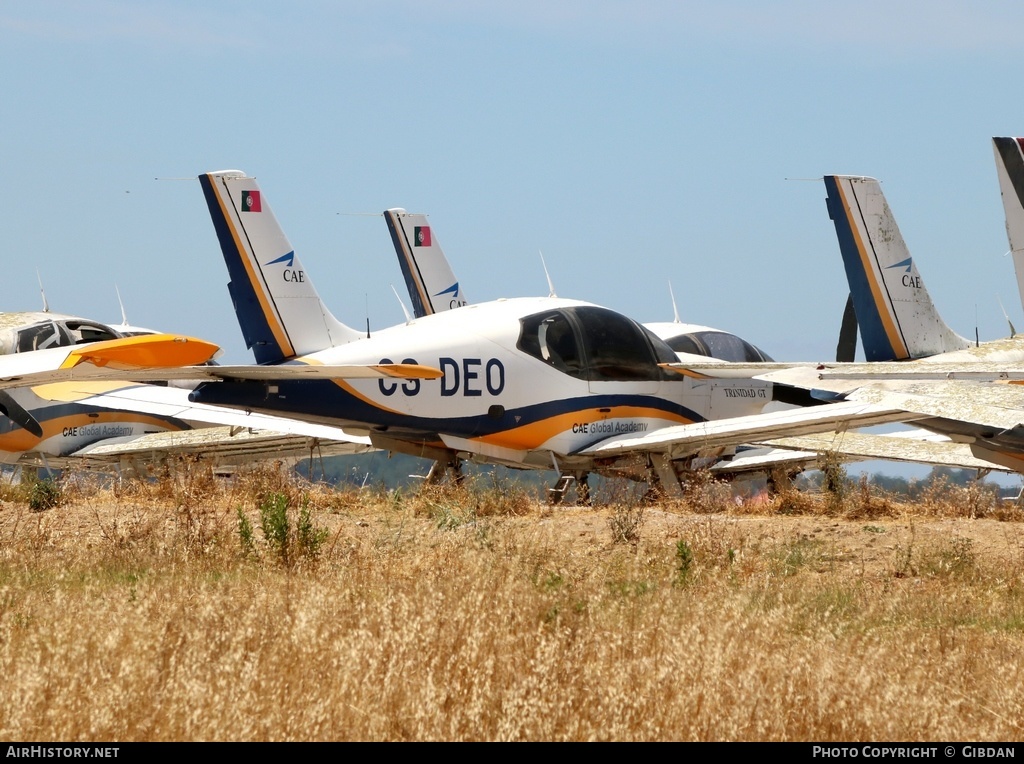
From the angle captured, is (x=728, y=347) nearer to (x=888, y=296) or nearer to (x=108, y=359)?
(x=888, y=296)

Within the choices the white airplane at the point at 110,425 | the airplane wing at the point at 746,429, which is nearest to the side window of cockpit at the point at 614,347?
the airplane wing at the point at 746,429

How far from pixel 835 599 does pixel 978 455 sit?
24.8ft

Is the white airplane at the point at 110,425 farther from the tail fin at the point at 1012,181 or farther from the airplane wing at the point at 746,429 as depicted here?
the tail fin at the point at 1012,181

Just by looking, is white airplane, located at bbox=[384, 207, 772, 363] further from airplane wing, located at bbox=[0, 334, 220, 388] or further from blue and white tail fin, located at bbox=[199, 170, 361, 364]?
airplane wing, located at bbox=[0, 334, 220, 388]

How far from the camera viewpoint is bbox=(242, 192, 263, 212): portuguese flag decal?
60.0 ft

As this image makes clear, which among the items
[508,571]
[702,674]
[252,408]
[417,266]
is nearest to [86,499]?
[252,408]

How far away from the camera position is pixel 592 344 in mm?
16016

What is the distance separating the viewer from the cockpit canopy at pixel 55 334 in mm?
19344

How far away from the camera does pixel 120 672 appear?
17.3ft

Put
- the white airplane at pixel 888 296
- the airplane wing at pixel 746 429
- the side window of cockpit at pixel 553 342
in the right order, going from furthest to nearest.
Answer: the white airplane at pixel 888 296 < the side window of cockpit at pixel 553 342 < the airplane wing at pixel 746 429

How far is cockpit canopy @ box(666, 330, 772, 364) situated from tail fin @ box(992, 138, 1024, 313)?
8092mm

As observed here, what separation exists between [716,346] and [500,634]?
1604 centimetres

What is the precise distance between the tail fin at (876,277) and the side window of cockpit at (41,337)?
39.0 ft

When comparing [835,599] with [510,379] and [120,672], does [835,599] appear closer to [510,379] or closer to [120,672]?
[120,672]
